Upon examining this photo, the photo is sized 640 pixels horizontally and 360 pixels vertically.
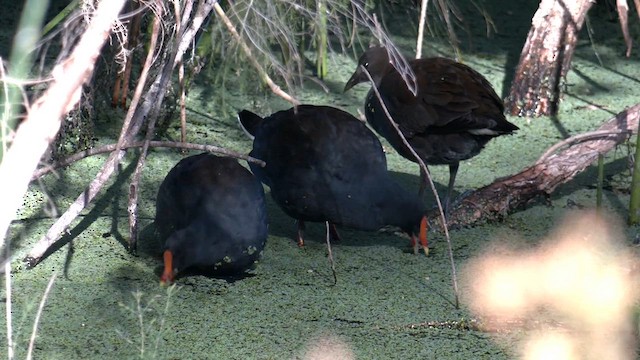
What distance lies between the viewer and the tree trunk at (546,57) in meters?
4.54

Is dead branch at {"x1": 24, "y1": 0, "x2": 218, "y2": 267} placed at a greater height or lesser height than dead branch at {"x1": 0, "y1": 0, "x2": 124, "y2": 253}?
lesser

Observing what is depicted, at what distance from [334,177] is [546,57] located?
6.15ft

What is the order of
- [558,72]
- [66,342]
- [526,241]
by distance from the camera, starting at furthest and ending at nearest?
[558,72] → [526,241] → [66,342]

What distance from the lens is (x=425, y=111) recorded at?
3.53 metres

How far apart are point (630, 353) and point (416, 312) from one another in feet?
2.09

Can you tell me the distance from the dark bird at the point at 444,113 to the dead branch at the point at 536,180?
0.13 m

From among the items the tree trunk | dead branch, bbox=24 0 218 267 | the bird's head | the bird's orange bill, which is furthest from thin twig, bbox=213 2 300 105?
the tree trunk

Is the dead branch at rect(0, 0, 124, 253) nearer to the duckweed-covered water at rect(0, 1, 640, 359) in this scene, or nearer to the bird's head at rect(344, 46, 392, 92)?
the duckweed-covered water at rect(0, 1, 640, 359)

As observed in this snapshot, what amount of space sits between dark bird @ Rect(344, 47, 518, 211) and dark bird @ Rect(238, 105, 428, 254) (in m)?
0.27

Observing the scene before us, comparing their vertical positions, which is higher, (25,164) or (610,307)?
(25,164)

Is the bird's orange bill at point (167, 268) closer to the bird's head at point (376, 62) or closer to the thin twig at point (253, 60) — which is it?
the thin twig at point (253, 60)

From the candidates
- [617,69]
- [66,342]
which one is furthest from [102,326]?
[617,69]

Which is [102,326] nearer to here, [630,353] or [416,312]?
[416,312]

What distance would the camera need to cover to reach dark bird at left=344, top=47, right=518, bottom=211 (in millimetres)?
3459
